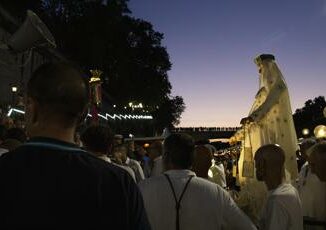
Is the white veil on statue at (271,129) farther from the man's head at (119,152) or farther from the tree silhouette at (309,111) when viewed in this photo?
the tree silhouette at (309,111)

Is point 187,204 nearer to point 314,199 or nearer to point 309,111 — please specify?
point 314,199

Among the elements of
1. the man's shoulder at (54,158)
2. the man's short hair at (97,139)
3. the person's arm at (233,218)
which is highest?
the man's short hair at (97,139)

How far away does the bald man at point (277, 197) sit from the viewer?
385 cm

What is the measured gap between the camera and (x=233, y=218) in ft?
12.2

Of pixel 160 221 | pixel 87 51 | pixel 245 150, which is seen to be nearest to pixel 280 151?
pixel 160 221

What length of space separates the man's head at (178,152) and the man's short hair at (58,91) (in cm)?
176

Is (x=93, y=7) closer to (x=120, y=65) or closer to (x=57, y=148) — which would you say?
(x=120, y=65)

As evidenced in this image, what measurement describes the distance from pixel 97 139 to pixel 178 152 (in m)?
1.47

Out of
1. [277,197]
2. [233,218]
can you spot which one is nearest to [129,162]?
[277,197]

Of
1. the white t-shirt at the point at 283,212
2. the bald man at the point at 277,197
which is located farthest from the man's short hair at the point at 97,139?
the white t-shirt at the point at 283,212

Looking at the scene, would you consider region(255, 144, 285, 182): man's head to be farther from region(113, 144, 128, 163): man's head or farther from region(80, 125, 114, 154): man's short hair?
region(113, 144, 128, 163): man's head

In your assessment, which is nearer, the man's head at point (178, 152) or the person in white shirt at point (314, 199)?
the man's head at point (178, 152)

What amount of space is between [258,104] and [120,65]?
40614 mm

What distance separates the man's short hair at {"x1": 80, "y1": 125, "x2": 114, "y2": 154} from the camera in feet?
17.1
